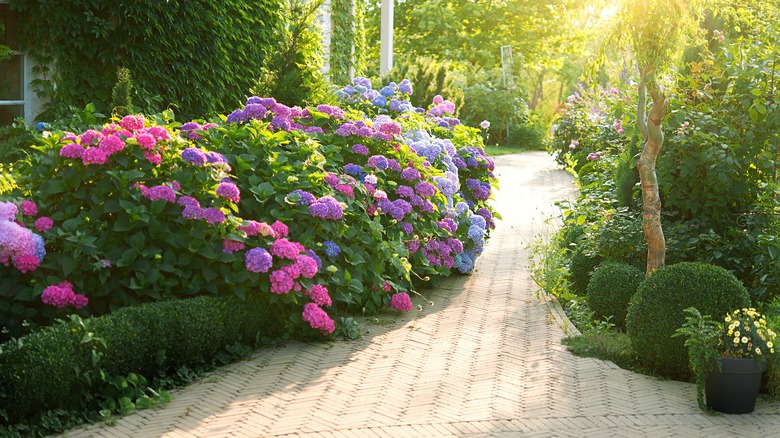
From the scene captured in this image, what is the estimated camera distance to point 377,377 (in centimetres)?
545

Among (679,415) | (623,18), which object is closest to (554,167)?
(623,18)

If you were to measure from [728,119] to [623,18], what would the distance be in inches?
72.3

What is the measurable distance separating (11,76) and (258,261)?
4530 millimetres

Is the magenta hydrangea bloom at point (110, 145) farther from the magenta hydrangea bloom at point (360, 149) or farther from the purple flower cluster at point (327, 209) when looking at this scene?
the magenta hydrangea bloom at point (360, 149)

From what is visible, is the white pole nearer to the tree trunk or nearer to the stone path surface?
the stone path surface

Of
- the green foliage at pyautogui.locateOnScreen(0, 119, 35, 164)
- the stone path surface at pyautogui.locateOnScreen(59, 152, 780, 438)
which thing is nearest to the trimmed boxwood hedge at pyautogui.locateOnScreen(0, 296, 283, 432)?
the stone path surface at pyautogui.locateOnScreen(59, 152, 780, 438)

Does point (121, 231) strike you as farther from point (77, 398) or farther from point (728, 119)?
point (728, 119)

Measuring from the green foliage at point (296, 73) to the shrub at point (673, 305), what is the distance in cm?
529

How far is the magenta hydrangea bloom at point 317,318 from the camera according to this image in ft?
19.2

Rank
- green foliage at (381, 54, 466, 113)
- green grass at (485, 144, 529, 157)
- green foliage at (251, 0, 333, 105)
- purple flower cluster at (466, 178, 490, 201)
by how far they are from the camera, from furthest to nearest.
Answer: green grass at (485, 144, 529, 157)
green foliage at (381, 54, 466, 113)
green foliage at (251, 0, 333, 105)
purple flower cluster at (466, 178, 490, 201)

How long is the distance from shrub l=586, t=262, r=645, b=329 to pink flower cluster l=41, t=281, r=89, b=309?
3.57m

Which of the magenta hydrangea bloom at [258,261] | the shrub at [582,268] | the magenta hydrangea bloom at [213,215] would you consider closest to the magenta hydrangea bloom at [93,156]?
the magenta hydrangea bloom at [213,215]

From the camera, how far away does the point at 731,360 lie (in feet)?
16.3

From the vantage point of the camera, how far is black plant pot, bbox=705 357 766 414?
16.2 ft
